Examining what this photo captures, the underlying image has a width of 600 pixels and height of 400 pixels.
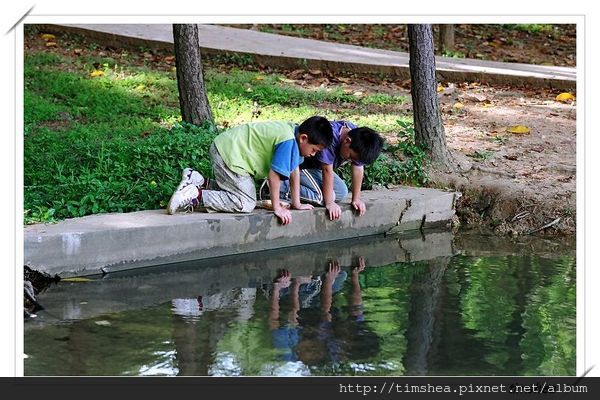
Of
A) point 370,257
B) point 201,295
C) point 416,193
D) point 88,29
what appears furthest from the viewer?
point 88,29

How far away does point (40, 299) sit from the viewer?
5.47 metres

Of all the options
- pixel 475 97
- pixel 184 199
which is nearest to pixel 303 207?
pixel 184 199

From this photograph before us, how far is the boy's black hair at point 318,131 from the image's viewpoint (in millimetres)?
6332

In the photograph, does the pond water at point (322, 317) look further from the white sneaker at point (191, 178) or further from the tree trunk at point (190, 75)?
the tree trunk at point (190, 75)

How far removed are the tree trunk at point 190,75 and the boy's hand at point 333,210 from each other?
7.84 feet

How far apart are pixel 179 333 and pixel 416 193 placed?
329cm

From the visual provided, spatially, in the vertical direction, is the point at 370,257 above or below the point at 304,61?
below

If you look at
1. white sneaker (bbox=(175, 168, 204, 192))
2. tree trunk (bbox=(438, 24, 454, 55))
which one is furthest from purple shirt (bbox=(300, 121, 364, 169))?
tree trunk (bbox=(438, 24, 454, 55))

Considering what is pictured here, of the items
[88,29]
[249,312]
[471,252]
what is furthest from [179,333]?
[88,29]

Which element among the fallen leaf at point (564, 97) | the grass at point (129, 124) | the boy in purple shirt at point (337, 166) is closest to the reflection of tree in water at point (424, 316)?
the boy in purple shirt at point (337, 166)

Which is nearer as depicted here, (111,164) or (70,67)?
(111,164)

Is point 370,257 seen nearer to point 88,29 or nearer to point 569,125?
point 569,125

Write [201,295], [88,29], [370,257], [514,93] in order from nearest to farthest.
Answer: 1. [201,295]
2. [370,257]
3. [514,93]
4. [88,29]

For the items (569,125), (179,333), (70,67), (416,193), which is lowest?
(179,333)
